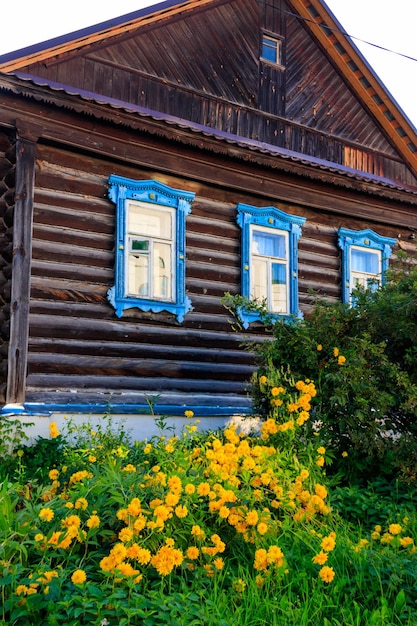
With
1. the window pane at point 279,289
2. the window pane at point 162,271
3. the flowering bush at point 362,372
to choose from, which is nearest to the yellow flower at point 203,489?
the flowering bush at point 362,372

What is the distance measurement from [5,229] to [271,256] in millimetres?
4014

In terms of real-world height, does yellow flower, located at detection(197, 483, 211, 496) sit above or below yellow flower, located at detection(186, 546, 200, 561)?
above

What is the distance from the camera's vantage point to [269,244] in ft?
35.5

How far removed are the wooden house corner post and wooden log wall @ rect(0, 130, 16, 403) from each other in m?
0.12

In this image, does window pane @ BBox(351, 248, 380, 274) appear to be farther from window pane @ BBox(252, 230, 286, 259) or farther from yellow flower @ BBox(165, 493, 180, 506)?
yellow flower @ BBox(165, 493, 180, 506)

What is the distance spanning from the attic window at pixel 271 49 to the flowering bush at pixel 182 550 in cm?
878

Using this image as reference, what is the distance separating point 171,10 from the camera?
10.5 metres

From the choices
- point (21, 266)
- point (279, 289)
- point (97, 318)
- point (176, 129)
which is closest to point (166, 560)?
point (21, 266)

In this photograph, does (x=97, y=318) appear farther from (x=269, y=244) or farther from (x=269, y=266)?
(x=269, y=244)

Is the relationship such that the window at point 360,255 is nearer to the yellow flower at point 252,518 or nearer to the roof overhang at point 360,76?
the roof overhang at point 360,76

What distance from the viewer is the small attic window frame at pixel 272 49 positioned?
39.4 feet

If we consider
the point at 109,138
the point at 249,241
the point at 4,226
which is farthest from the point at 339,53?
the point at 4,226

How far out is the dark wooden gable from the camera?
994cm

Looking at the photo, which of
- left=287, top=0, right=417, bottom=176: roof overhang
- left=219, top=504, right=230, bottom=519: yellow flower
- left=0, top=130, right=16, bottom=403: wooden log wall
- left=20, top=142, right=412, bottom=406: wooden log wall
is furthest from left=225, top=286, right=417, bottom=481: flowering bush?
left=287, top=0, right=417, bottom=176: roof overhang
